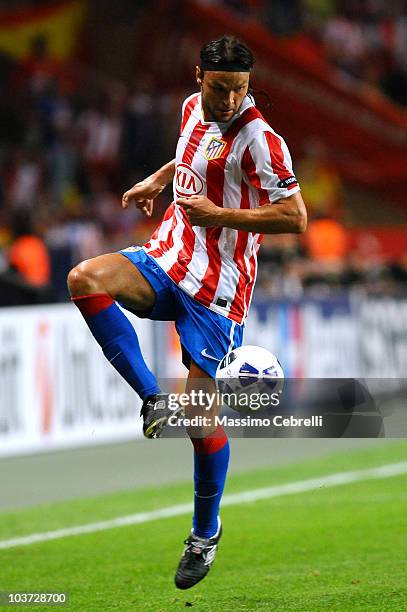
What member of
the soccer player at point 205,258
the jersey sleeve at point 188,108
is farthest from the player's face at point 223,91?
the jersey sleeve at point 188,108

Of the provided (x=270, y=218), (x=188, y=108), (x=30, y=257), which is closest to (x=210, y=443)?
(x=270, y=218)

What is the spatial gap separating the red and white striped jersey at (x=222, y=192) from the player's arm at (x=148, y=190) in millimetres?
206

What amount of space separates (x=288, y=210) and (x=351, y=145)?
48.6 ft

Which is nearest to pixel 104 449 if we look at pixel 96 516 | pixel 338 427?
pixel 96 516

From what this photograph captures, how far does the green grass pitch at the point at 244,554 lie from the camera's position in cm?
670

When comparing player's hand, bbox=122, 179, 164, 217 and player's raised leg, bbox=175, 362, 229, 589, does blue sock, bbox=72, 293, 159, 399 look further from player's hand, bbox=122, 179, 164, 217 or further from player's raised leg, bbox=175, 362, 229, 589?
player's hand, bbox=122, 179, 164, 217

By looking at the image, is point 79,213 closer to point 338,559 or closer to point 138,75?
point 138,75

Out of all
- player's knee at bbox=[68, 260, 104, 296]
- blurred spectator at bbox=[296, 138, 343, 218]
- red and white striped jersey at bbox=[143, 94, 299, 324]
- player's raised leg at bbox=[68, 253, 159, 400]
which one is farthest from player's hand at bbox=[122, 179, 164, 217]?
blurred spectator at bbox=[296, 138, 343, 218]

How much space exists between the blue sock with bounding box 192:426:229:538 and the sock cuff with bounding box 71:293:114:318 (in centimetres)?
85

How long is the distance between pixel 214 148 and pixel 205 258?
0.56 m

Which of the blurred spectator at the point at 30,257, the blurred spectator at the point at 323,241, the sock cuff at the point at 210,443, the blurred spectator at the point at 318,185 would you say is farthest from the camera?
the blurred spectator at the point at 318,185

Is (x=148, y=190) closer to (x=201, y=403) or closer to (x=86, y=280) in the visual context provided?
(x=86, y=280)

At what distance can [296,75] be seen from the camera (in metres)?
20.2

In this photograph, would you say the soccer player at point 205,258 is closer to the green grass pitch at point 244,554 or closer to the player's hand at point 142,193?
the player's hand at point 142,193
